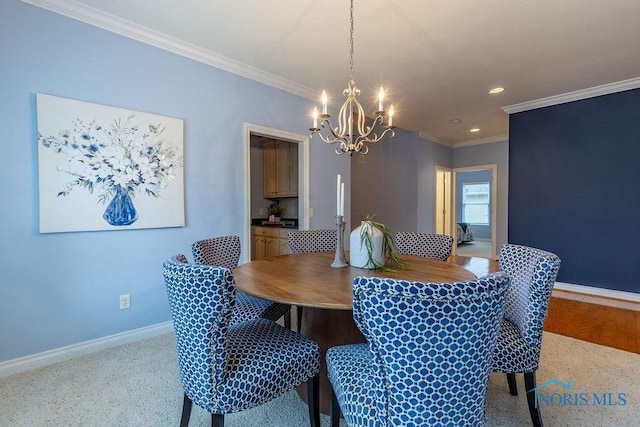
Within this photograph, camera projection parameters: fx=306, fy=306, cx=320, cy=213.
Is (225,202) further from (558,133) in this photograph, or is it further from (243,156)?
(558,133)

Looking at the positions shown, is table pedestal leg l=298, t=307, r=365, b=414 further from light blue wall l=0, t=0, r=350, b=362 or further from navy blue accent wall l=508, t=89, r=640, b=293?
navy blue accent wall l=508, t=89, r=640, b=293

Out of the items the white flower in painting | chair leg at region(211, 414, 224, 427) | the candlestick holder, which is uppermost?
the white flower in painting

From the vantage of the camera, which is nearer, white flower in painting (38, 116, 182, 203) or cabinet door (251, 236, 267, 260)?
white flower in painting (38, 116, 182, 203)

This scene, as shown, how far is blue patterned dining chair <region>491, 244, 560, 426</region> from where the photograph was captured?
4.59ft

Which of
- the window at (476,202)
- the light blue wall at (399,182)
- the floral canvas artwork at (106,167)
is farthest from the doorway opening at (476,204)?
the floral canvas artwork at (106,167)

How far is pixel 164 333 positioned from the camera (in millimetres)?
2730

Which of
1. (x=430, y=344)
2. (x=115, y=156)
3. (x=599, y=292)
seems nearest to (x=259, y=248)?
(x=115, y=156)

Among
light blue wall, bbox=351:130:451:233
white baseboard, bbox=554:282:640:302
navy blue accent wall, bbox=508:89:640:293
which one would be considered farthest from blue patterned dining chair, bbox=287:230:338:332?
white baseboard, bbox=554:282:640:302

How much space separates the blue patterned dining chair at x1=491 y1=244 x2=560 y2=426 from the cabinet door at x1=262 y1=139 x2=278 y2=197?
3.84m

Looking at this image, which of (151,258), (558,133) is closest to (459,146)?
(558,133)

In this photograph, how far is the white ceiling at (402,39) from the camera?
2.22m

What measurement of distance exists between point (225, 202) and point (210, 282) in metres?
2.10

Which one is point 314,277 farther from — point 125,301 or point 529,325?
point 125,301

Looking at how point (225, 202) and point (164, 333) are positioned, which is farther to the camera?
point (225, 202)
